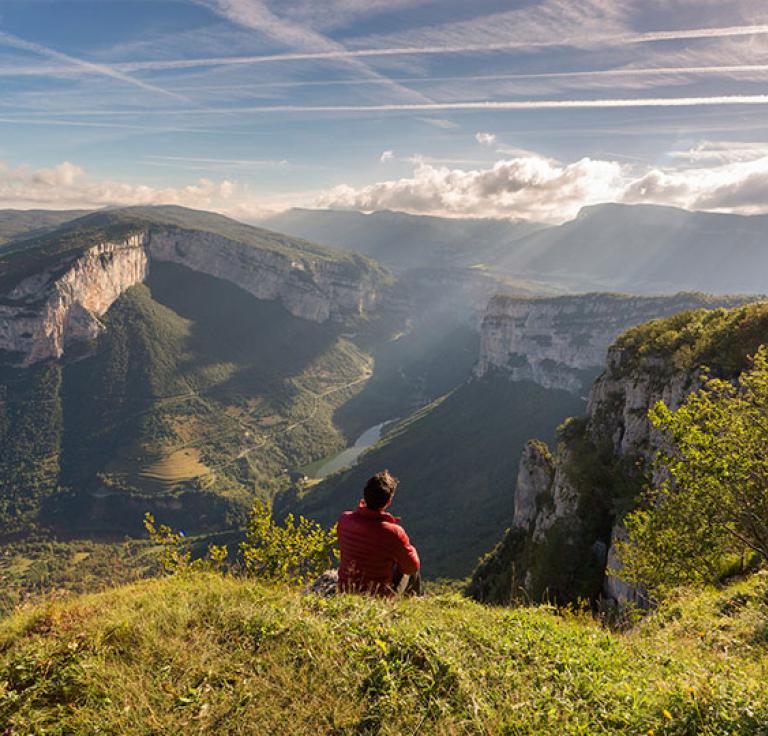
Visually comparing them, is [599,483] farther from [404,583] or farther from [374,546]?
[374,546]

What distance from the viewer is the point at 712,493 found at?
447 inches

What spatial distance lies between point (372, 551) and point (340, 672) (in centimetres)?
322

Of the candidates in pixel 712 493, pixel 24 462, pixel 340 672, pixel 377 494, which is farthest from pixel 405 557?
pixel 24 462

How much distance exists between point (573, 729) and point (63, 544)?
192m

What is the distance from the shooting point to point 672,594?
12.5 meters

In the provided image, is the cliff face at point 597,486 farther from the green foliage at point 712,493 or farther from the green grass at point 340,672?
the green grass at point 340,672

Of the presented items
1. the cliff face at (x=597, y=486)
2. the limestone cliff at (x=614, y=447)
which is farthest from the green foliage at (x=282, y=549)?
the cliff face at (x=597, y=486)

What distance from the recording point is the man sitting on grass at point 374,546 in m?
9.27

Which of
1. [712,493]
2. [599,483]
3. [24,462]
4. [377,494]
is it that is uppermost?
[377,494]

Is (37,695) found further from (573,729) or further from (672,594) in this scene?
(672,594)

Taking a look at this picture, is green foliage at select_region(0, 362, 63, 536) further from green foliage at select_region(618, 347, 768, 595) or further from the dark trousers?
green foliage at select_region(618, 347, 768, 595)

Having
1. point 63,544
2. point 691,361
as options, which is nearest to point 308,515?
point 63,544

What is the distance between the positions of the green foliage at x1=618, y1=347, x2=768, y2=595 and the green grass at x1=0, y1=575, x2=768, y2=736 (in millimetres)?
3308

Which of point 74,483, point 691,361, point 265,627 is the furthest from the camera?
point 74,483
